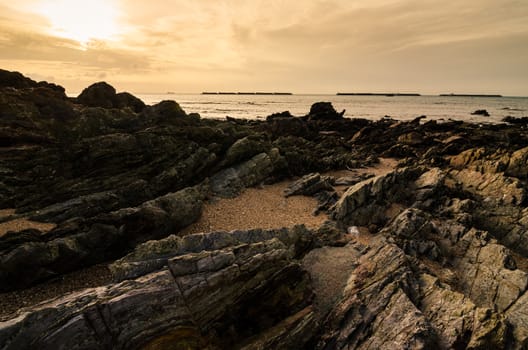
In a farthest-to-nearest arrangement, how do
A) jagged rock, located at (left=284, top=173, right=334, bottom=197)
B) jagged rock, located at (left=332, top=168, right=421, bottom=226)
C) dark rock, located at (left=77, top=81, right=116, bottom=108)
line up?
dark rock, located at (left=77, top=81, right=116, bottom=108) < jagged rock, located at (left=284, top=173, right=334, bottom=197) < jagged rock, located at (left=332, top=168, right=421, bottom=226)

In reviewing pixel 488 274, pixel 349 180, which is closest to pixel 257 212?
pixel 349 180

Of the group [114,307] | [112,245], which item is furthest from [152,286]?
[112,245]

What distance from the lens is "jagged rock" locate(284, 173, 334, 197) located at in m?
25.8

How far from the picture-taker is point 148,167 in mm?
21375

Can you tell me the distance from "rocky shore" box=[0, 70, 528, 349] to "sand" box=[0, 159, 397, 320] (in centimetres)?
12

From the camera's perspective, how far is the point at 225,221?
19.9m

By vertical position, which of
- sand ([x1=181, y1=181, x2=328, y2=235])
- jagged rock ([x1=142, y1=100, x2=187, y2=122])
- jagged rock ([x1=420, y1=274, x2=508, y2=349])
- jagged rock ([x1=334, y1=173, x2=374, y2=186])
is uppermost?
jagged rock ([x1=142, y1=100, x2=187, y2=122])

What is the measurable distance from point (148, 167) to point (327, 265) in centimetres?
1465

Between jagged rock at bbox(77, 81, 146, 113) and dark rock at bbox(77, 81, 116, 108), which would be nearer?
dark rock at bbox(77, 81, 116, 108)

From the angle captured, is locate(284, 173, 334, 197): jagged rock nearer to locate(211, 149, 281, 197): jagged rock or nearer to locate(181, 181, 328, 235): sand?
locate(181, 181, 328, 235): sand

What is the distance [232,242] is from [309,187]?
15.6m

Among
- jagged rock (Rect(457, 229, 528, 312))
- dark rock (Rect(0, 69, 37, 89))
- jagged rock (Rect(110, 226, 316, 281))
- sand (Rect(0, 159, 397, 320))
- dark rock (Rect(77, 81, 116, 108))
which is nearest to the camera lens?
jagged rock (Rect(110, 226, 316, 281))

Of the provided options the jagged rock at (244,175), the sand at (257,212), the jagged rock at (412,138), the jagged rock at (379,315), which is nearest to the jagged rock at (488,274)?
the jagged rock at (379,315)

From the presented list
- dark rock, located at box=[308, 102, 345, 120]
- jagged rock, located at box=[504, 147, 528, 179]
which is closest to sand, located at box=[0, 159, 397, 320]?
jagged rock, located at box=[504, 147, 528, 179]
